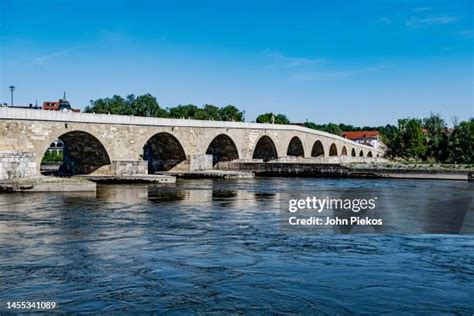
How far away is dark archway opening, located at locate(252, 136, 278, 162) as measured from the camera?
5586cm

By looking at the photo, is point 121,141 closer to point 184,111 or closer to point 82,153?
point 82,153

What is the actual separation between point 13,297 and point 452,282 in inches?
275

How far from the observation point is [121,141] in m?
35.5

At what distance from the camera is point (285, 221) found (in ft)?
53.8

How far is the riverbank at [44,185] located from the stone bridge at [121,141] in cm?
139

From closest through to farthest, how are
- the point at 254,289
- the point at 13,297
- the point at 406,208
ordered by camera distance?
1. the point at 13,297
2. the point at 254,289
3. the point at 406,208

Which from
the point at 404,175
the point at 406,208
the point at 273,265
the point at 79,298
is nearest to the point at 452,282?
the point at 273,265

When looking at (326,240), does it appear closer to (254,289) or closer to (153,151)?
(254,289)

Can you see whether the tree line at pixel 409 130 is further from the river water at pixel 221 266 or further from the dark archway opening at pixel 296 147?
the river water at pixel 221 266

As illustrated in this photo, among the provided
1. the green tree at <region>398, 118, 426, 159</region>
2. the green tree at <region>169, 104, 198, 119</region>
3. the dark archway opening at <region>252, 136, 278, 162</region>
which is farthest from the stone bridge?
the green tree at <region>169, 104, 198, 119</region>

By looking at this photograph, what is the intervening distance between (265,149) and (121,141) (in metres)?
25.1

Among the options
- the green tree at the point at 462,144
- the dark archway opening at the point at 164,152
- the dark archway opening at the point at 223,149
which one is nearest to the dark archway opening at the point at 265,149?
the dark archway opening at the point at 223,149

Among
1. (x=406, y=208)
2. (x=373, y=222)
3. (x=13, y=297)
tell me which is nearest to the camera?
(x=13, y=297)

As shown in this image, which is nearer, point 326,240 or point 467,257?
point 467,257
